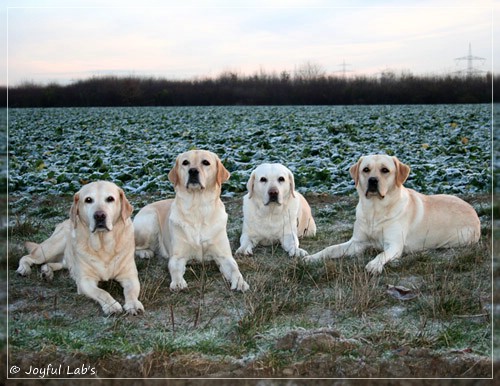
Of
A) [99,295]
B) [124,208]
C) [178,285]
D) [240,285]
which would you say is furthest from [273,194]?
[99,295]

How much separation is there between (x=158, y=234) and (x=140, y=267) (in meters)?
0.46

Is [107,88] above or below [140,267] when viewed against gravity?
above

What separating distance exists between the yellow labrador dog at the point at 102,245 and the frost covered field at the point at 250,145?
3.27 m

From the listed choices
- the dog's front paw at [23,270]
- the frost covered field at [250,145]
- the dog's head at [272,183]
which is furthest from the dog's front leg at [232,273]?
the frost covered field at [250,145]

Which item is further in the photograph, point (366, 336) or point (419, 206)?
point (419, 206)

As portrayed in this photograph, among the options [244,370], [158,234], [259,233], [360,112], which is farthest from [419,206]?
[360,112]

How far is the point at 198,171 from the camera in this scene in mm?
4949

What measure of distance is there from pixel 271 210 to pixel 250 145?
20.2ft

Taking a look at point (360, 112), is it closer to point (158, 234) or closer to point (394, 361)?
point (158, 234)

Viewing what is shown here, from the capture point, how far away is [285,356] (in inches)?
136

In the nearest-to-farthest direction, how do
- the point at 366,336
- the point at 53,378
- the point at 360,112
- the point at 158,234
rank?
the point at 53,378 < the point at 366,336 < the point at 158,234 < the point at 360,112

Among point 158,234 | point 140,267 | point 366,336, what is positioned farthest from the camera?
point 158,234

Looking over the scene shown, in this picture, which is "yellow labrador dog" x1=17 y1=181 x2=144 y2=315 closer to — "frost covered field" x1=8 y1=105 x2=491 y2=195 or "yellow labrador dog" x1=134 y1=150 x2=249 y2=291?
"yellow labrador dog" x1=134 y1=150 x2=249 y2=291

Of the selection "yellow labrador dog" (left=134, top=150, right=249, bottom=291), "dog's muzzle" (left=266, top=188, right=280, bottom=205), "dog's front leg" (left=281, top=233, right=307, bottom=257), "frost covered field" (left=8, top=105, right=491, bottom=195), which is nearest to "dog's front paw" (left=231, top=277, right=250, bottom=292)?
"yellow labrador dog" (left=134, top=150, right=249, bottom=291)
